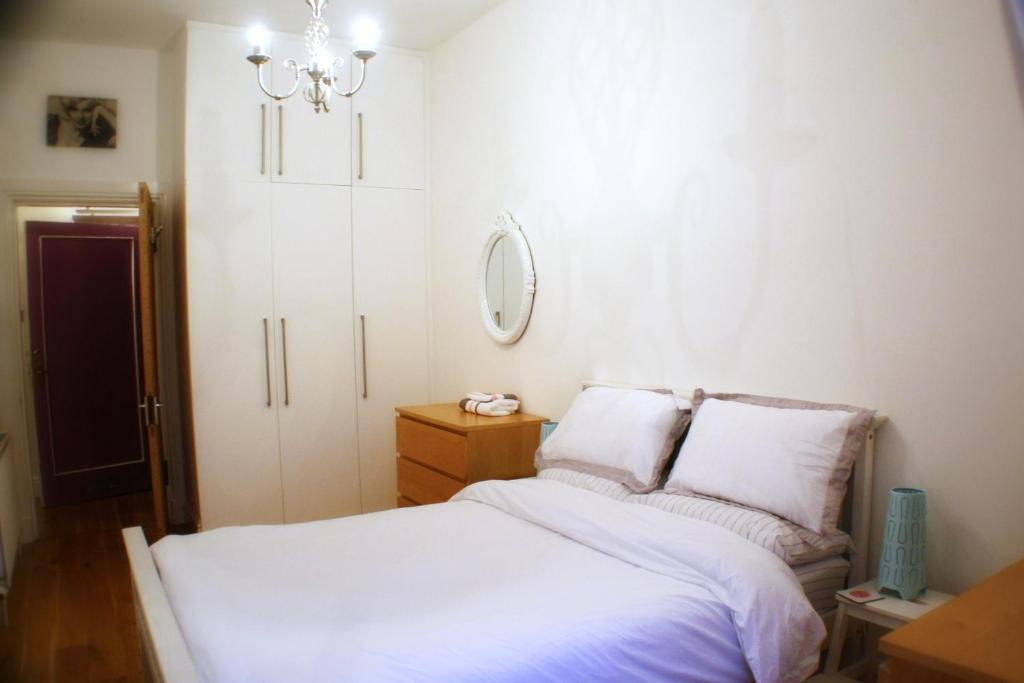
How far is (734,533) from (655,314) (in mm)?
1067

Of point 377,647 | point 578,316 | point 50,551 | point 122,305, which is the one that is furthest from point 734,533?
point 122,305

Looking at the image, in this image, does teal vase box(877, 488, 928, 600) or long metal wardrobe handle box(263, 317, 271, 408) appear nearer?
teal vase box(877, 488, 928, 600)

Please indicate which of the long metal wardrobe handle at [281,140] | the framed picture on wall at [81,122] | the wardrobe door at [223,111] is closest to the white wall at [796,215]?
the long metal wardrobe handle at [281,140]

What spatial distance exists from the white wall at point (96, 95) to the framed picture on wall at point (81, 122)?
0.03 meters

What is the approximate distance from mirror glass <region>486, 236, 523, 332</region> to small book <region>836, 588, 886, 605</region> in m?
2.01

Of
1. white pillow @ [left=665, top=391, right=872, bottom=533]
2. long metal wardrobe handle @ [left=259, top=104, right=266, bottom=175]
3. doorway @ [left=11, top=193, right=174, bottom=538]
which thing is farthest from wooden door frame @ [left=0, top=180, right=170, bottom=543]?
white pillow @ [left=665, top=391, right=872, bottom=533]

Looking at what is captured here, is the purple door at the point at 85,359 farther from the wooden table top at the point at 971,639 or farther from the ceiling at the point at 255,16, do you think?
the wooden table top at the point at 971,639

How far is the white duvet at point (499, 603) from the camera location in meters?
1.44

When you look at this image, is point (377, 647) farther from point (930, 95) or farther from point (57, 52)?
point (57, 52)

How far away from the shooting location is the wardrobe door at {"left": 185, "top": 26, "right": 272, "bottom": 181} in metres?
3.80

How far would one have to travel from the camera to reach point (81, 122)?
159 inches

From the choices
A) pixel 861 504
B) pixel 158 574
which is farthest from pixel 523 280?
pixel 158 574

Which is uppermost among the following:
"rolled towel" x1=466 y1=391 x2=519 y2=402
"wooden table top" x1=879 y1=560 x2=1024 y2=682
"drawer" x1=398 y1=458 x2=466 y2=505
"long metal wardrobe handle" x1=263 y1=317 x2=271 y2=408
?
"long metal wardrobe handle" x1=263 y1=317 x2=271 y2=408

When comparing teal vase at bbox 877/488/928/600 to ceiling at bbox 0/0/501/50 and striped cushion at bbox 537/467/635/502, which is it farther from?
ceiling at bbox 0/0/501/50
